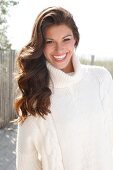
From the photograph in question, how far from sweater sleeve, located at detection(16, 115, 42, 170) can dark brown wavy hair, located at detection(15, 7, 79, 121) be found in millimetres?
76

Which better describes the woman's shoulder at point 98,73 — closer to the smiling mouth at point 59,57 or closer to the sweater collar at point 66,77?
the sweater collar at point 66,77

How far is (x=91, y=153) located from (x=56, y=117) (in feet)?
1.07

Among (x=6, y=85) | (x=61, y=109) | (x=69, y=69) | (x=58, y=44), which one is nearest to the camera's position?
(x=58, y=44)

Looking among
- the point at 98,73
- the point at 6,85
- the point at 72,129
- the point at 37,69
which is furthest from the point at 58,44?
the point at 6,85

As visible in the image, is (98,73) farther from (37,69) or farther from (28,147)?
(28,147)

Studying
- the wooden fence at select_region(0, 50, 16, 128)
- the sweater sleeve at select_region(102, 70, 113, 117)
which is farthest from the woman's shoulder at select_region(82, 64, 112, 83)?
the wooden fence at select_region(0, 50, 16, 128)

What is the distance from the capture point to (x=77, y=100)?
2783 mm

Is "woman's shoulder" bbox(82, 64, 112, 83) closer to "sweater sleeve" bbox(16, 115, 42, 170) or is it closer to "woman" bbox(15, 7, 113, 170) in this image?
"woman" bbox(15, 7, 113, 170)

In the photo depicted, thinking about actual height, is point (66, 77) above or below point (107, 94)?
above

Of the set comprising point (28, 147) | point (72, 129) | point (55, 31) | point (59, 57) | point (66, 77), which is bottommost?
point (28, 147)

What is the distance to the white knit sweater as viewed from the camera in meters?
2.71

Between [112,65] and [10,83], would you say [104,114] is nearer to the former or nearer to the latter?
[10,83]

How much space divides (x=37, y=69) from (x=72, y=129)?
1.45 ft

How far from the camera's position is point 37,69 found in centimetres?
274
